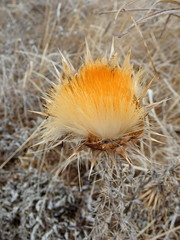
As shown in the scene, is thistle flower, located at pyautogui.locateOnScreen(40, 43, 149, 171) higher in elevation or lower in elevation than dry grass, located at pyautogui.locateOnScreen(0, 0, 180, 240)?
higher

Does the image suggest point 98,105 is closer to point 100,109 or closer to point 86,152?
point 100,109

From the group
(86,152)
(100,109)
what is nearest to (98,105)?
(100,109)

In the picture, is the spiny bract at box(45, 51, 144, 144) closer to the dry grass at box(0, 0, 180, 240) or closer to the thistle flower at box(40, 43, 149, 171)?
the thistle flower at box(40, 43, 149, 171)

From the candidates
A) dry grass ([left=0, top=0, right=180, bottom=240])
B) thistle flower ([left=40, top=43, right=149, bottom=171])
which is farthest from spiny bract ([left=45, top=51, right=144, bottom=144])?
dry grass ([left=0, top=0, right=180, bottom=240])

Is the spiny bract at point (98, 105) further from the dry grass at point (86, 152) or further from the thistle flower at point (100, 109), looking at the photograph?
the dry grass at point (86, 152)

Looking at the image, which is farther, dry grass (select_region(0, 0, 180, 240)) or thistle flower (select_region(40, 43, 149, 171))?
dry grass (select_region(0, 0, 180, 240))

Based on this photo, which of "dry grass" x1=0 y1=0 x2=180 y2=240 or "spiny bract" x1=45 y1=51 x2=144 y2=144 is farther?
"dry grass" x1=0 y1=0 x2=180 y2=240
